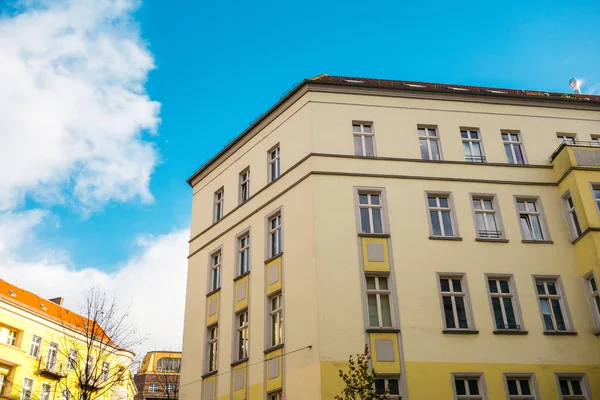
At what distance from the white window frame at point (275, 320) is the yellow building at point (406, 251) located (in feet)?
0.24

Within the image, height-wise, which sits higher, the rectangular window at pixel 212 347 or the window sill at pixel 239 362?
the rectangular window at pixel 212 347

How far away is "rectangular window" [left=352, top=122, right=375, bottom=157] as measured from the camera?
2534 centimetres

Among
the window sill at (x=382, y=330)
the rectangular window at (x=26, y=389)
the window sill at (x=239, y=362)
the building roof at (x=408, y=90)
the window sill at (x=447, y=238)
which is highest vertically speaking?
the building roof at (x=408, y=90)

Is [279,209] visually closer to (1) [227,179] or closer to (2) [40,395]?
(1) [227,179]

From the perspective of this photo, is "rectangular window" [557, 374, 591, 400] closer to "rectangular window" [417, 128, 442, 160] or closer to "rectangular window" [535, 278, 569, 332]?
"rectangular window" [535, 278, 569, 332]

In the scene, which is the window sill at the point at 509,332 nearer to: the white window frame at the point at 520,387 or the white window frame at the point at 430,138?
the white window frame at the point at 520,387

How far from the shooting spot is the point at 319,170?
79.7ft

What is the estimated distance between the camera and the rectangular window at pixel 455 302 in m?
21.8

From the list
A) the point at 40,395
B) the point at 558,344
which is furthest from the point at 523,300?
the point at 40,395

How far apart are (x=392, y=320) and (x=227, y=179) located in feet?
40.7

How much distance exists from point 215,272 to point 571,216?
1643 cm

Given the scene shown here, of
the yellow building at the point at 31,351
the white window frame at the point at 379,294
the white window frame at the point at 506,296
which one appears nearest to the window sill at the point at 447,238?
the white window frame at the point at 506,296

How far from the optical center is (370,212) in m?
23.8

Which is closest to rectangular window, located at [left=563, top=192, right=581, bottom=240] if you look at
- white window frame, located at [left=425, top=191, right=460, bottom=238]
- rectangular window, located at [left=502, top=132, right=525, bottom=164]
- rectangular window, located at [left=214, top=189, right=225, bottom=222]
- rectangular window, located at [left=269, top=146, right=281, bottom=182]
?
rectangular window, located at [left=502, top=132, right=525, bottom=164]
